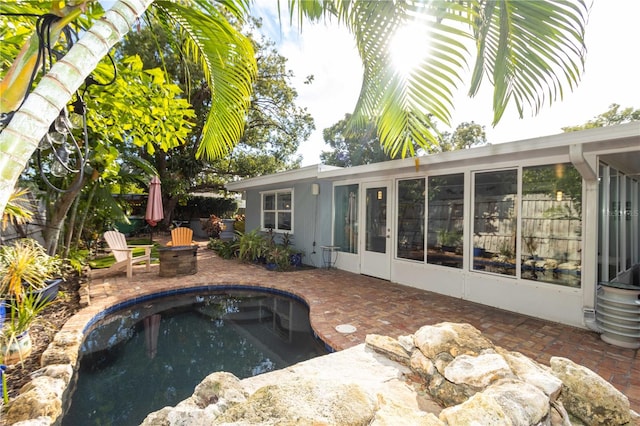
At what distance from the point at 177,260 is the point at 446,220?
6.49 metres

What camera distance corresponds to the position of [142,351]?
4.13m

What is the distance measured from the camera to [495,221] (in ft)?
17.3

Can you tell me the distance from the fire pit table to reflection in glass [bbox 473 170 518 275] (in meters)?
6.67

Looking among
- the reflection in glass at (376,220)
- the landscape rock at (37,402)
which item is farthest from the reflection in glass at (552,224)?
the landscape rock at (37,402)

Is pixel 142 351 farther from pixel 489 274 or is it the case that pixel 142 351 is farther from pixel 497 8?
pixel 489 274

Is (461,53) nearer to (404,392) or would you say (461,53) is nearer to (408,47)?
(408,47)

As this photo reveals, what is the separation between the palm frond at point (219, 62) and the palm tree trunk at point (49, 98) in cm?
103

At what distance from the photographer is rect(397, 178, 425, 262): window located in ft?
21.0

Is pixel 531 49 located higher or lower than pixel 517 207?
higher

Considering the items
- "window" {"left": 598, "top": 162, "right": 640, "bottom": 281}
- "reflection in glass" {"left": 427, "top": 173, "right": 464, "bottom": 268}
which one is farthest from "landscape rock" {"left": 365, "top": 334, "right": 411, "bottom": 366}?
"window" {"left": 598, "top": 162, "right": 640, "bottom": 281}

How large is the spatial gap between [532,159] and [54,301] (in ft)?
28.4

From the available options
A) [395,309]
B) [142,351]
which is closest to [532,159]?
[395,309]

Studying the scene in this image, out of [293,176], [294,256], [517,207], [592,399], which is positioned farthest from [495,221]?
[294,256]

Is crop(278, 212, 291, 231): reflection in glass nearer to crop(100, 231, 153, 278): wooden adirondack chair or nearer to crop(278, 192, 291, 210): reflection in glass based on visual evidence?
crop(278, 192, 291, 210): reflection in glass
